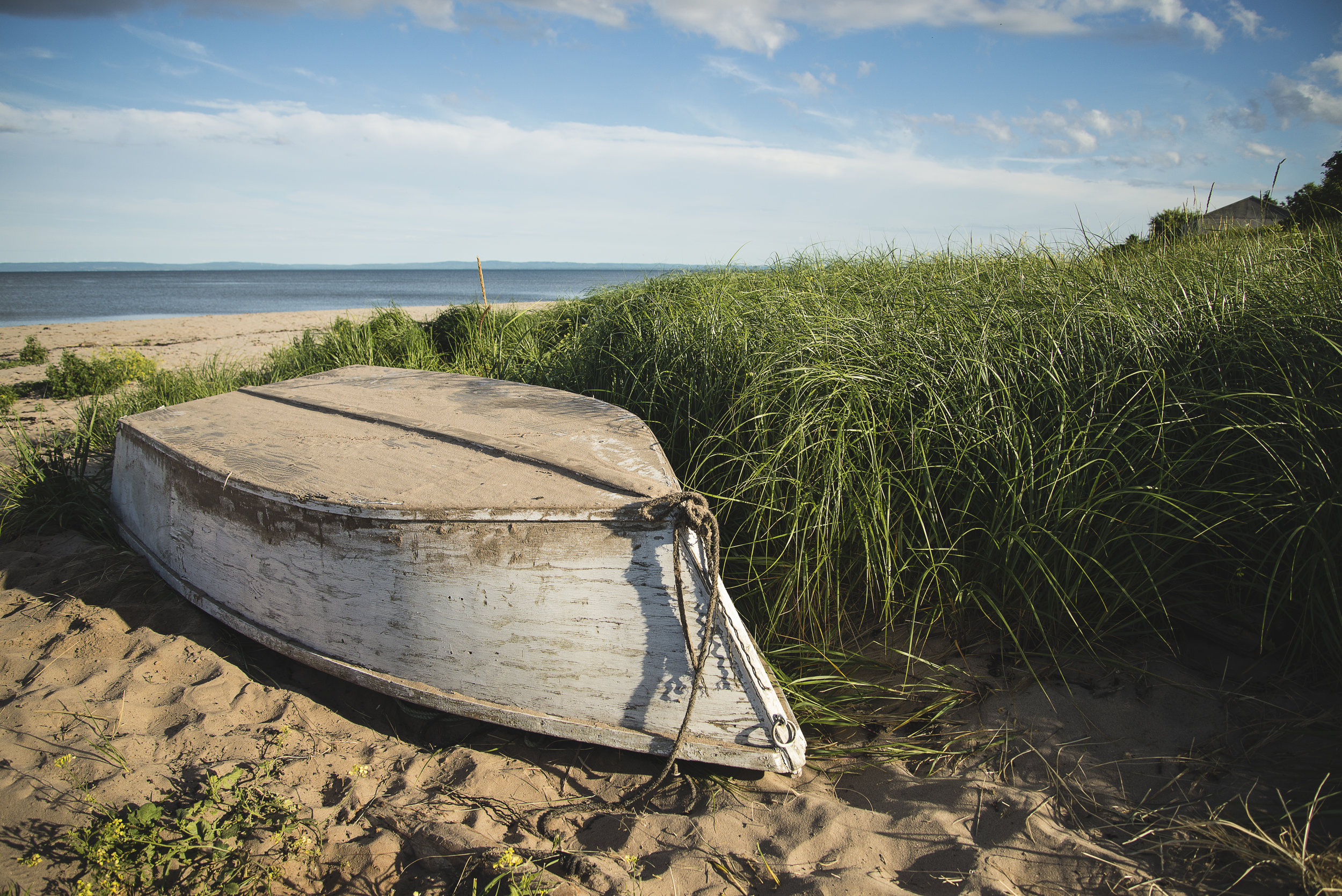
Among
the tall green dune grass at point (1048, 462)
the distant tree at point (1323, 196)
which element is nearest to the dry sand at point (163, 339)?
the tall green dune grass at point (1048, 462)

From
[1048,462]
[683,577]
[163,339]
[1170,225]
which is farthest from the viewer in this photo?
[163,339]

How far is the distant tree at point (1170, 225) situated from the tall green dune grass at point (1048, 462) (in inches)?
64.1

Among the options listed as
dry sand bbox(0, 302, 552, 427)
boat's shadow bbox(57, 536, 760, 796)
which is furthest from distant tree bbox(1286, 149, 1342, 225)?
dry sand bbox(0, 302, 552, 427)

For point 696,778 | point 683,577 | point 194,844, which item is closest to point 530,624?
point 683,577

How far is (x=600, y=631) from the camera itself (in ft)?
5.93

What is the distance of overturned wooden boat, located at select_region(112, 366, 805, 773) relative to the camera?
1.77 m

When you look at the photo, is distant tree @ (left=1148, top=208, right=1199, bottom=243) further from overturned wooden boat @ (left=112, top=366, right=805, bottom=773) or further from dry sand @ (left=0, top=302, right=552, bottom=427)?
dry sand @ (left=0, top=302, right=552, bottom=427)

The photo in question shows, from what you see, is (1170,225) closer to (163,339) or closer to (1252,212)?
(1252,212)

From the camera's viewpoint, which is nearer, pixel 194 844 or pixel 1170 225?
pixel 194 844

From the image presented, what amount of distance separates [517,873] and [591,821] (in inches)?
10.7

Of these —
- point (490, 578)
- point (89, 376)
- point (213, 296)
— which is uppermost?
point (213, 296)

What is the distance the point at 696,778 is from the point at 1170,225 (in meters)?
5.15

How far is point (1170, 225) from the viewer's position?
15.4 feet

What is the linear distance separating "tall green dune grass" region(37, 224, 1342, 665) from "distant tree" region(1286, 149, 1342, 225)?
12.2 feet
